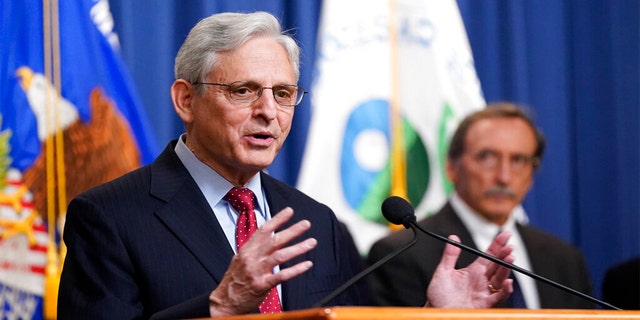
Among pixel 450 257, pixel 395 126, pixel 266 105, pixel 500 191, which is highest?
pixel 266 105

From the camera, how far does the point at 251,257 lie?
84.5 inches

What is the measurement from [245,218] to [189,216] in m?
0.16

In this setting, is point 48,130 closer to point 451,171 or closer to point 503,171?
point 451,171

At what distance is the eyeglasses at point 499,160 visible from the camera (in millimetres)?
4699

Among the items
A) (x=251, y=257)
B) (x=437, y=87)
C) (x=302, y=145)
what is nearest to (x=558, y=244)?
(x=437, y=87)

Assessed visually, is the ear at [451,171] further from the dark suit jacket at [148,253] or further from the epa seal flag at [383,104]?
the dark suit jacket at [148,253]

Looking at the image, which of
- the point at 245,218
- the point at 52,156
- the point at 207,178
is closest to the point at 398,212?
A: the point at 245,218

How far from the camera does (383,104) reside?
180 inches

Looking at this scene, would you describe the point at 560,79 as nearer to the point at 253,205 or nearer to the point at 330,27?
the point at 330,27

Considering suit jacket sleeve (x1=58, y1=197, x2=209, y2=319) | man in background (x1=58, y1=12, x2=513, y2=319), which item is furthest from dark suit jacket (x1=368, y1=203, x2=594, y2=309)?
suit jacket sleeve (x1=58, y1=197, x2=209, y2=319)

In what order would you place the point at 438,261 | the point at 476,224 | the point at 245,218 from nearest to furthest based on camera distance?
the point at 245,218, the point at 438,261, the point at 476,224

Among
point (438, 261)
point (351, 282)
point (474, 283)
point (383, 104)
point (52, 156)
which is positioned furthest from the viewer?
point (383, 104)

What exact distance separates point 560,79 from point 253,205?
2911mm

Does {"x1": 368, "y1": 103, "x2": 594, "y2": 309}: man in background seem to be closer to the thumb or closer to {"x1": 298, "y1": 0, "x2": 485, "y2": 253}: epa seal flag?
{"x1": 298, "y1": 0, "x2": 485, "y2": 253}: epa seal flag
